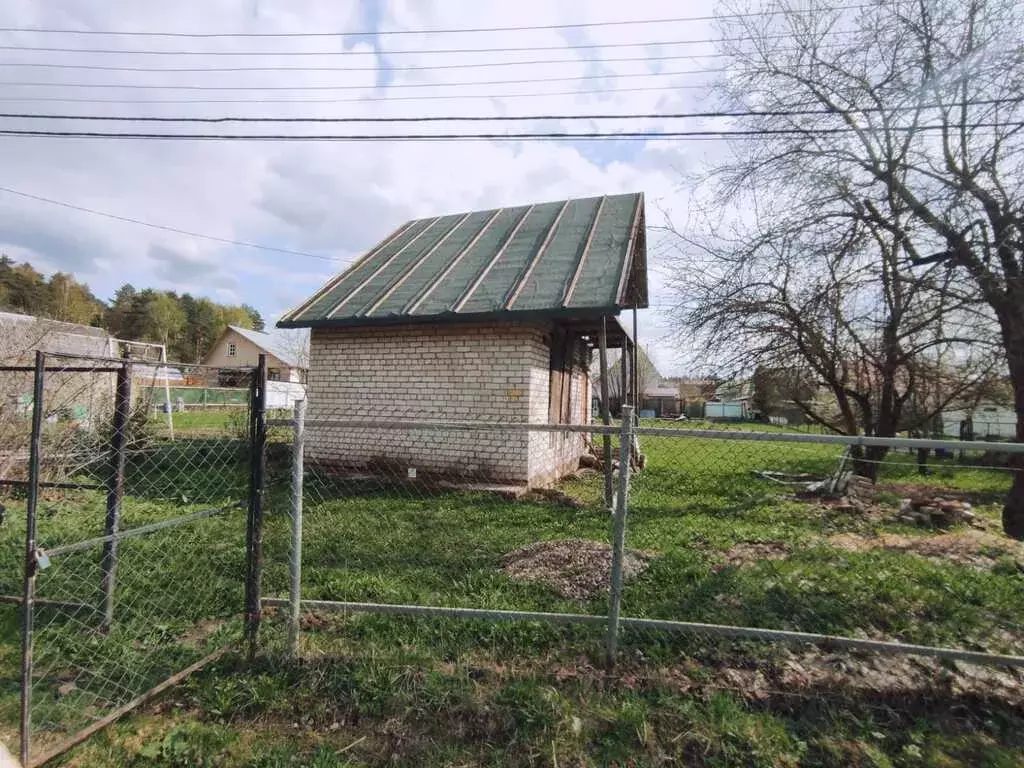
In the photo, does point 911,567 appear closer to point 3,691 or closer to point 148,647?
point 148,647

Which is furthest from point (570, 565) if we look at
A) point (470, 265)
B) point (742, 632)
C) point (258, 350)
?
point (258, 350)

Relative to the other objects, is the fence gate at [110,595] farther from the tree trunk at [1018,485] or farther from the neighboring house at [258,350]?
the neighboring house at [258,350]

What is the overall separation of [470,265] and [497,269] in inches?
25.7

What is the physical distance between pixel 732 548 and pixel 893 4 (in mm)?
7176

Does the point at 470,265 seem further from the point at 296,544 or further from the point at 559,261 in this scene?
the point at 296,544

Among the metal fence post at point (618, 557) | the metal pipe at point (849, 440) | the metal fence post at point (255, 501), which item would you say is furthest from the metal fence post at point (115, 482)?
the metal pipe at point (849, 440)

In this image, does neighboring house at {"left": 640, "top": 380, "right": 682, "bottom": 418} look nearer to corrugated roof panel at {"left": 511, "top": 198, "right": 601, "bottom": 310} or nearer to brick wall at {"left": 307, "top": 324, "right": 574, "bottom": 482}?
corrugated roof panel at {"left": 511, "top": 198, "right": 601, "bottom": 310}

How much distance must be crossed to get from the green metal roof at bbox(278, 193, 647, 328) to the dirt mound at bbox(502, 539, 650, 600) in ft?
11.0

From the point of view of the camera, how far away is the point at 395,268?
9.62 metres

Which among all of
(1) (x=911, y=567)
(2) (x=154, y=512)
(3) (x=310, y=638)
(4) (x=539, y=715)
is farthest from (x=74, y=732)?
(1) (x=911, y=567)

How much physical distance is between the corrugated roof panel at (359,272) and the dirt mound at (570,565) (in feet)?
18.0

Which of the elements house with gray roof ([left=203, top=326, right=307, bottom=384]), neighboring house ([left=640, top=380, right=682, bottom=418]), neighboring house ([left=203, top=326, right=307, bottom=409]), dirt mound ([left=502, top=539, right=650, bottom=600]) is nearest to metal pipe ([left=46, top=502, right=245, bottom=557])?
dirt mound ([left=502, top=539, right=650, bottom=600])

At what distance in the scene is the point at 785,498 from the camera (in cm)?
847

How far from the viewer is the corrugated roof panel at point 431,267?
812 cm
